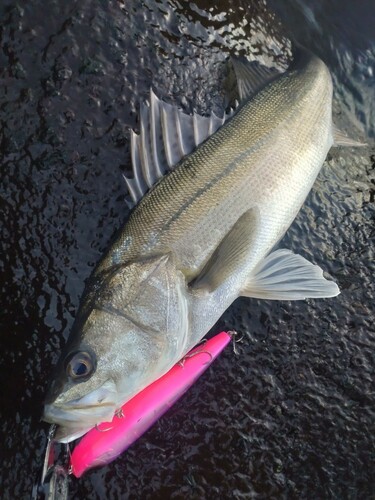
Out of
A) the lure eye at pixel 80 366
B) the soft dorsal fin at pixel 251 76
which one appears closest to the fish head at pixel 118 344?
the lure eye at pixel 80 366

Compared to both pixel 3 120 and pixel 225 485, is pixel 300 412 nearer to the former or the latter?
pixel 225 485

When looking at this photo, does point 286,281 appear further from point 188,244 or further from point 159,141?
point 159,141

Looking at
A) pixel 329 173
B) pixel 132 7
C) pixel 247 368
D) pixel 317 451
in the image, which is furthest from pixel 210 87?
pixel 317 451

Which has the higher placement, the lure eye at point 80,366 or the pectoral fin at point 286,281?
the lure eye at point 80,366

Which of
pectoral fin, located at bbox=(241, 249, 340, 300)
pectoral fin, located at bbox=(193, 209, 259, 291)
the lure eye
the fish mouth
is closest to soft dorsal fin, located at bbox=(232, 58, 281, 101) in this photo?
pectoral fin, located at bbox=(193, 209, 259, 291)

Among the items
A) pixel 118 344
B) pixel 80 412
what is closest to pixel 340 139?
pixel 118 344

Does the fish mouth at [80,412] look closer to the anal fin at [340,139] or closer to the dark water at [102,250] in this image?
the dark water at [102,250]
